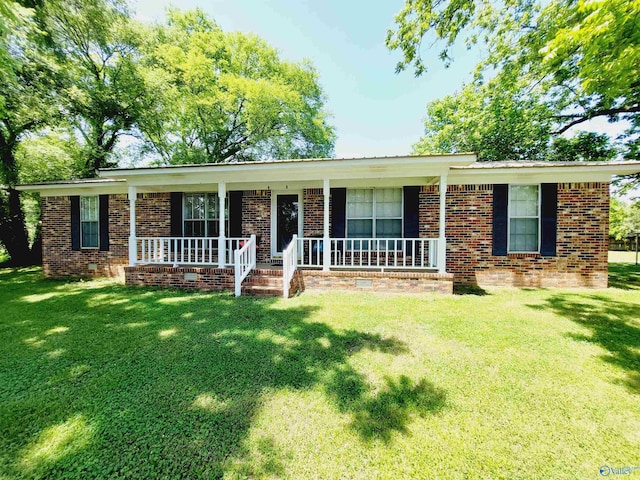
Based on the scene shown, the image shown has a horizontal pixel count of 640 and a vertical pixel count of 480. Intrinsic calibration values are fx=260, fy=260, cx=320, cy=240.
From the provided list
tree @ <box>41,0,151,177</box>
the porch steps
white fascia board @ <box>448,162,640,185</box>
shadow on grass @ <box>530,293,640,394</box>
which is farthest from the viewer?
tree @ <box>41,0,151,177</box>

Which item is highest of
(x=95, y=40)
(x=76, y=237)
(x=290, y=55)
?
(x=290, y=55)

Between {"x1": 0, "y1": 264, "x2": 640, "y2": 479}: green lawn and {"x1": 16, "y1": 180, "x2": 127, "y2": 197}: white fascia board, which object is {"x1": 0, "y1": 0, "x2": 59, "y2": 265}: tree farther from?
{"x1": 0, "y1": 264, "x2": 640, "y2": 479}: green lawn

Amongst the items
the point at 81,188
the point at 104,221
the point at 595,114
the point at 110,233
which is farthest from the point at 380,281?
the point at 595,114

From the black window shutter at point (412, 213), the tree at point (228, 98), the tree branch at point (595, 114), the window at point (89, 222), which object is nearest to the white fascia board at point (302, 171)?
the black window shutter at point (412, 213)

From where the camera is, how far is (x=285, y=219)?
8.10m

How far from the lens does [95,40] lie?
11.7 meters

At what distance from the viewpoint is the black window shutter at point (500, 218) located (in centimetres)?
680

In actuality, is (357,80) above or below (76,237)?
above

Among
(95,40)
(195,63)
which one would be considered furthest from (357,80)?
(95,40)

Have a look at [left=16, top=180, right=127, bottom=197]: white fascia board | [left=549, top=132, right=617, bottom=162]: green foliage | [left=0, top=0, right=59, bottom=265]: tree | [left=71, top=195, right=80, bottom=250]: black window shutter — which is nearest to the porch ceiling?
[left=16, top=180, right=127, bottom=197]: white fascia board

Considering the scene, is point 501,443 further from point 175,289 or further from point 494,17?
point 494,17

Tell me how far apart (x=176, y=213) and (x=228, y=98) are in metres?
10.9

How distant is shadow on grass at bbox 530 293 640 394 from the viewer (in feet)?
10.2

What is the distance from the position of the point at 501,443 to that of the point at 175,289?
6.87 metres
